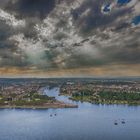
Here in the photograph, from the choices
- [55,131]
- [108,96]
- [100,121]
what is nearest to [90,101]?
[108,96]

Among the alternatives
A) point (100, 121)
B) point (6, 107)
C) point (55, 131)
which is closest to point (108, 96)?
point (6, 107)

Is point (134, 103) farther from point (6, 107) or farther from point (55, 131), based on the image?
point (55, 131)

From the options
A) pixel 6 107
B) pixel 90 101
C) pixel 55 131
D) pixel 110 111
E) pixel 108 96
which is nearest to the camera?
pixel 55 131

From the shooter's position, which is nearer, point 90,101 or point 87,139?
point 87,139

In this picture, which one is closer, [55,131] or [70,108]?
[55,131]

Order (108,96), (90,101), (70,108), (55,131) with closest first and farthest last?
(55,131) → (70,108) → (90,101) → (108,96)

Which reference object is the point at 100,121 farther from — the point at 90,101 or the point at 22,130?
the point at 90,101
